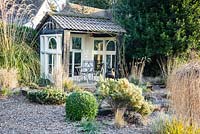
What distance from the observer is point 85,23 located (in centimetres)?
1195

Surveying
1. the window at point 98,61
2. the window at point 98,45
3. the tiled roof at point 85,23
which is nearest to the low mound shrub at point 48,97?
the tiled roof at point 85,23

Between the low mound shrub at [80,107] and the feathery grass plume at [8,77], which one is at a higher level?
the feathery grass plume at [8,77]

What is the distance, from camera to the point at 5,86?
905cm

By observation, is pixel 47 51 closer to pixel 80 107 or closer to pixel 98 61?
pixel 98 61

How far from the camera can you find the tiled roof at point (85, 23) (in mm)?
11305

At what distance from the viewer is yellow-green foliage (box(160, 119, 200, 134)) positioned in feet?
16.9

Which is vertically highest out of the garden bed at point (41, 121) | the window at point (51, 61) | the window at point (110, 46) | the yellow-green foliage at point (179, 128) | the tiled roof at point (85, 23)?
the tiled roof at point (85, 23)

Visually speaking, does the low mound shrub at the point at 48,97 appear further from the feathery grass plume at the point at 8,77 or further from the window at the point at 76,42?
the window at the point at 76,42

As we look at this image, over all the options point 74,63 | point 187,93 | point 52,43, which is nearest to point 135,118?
point 187,93

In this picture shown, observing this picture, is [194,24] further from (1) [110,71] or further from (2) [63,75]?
(2) [63,75]

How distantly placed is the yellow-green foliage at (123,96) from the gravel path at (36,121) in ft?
1.55

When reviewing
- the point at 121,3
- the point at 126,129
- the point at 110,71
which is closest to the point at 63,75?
the point at 110,71

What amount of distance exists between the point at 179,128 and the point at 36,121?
261 centimetres

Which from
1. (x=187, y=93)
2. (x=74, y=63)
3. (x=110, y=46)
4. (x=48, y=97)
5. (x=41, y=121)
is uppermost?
(x=110, y=46)
